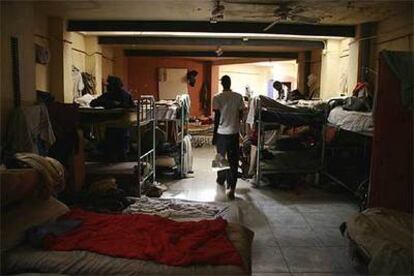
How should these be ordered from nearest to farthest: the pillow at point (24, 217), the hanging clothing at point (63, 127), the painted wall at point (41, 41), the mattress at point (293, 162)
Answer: the pillow at point (24, 217) < the hanging clothing at point (63, 127) < the painted wall at point (41, 41) < the mattress at point (293, 162)

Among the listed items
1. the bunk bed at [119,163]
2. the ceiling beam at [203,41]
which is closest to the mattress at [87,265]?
the bunk bed at [119,163]

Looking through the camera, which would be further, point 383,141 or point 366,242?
point 383,141

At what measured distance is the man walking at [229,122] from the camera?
514 centimetres

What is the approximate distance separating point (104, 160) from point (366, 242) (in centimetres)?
362

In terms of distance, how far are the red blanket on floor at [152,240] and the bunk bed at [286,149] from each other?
3.15 meters

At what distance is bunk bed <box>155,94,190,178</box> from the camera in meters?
6.10

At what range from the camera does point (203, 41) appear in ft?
25.1

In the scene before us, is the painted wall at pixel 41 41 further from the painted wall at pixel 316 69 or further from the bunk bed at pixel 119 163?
the painted wall at pixel 316 69

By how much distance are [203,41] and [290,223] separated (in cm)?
460

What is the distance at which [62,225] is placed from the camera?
276 cm

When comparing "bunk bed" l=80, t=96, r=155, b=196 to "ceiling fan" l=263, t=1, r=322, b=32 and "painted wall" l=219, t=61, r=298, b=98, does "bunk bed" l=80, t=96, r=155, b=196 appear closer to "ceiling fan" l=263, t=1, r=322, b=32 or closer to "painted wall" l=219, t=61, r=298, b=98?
"ceiling fan" l=263, t=1, r=322, b=32

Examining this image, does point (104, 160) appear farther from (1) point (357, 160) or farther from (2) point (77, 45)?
(1) point (357, 160)

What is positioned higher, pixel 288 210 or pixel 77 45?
pixel 77 45

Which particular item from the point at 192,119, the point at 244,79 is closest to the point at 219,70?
the point at 244,79
